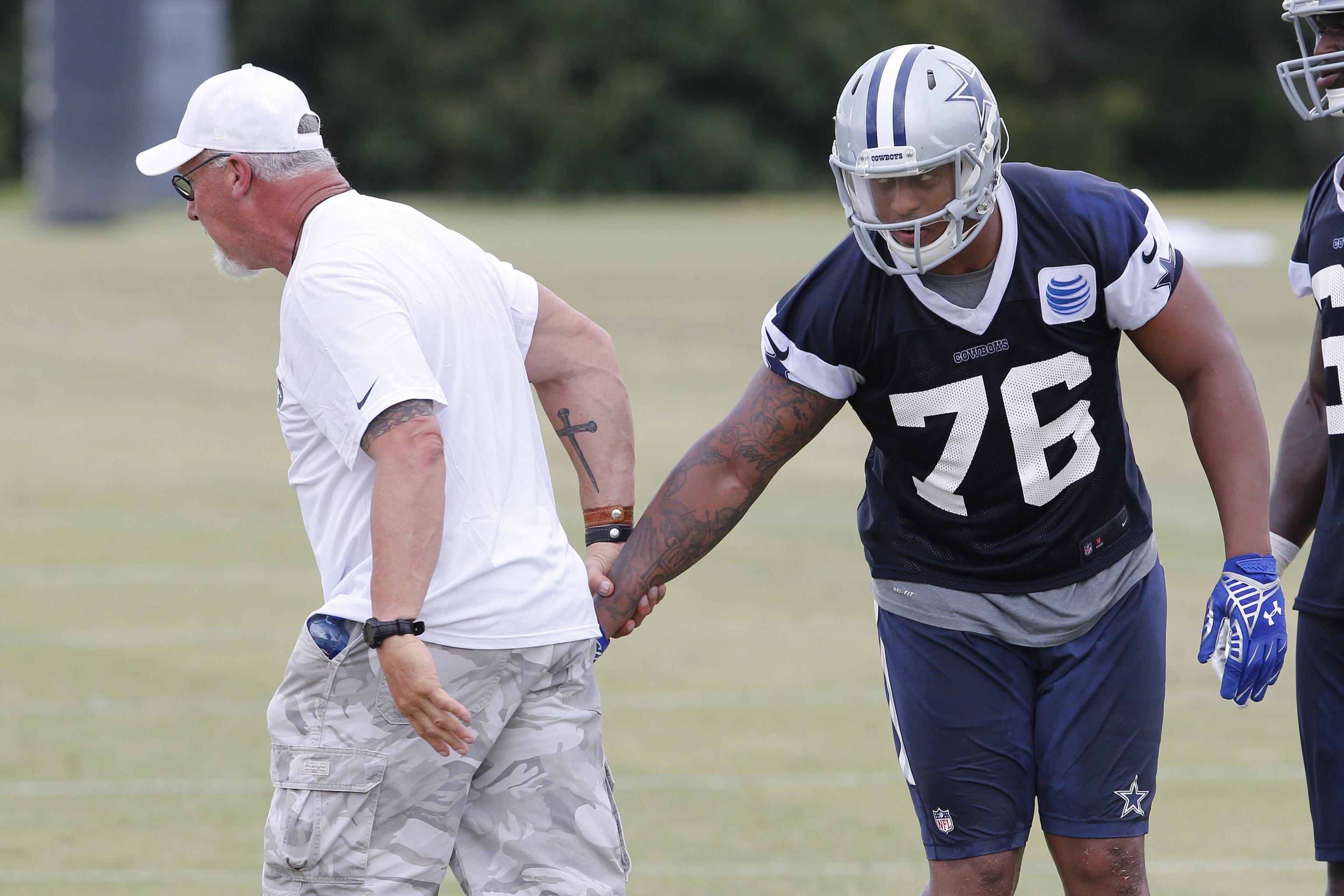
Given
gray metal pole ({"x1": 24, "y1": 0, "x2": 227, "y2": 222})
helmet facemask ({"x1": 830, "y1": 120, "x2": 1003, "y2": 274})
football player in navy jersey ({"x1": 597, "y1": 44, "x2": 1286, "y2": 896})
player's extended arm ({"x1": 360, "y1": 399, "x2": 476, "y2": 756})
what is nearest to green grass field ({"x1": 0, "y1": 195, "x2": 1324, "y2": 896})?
football player in navy jersey ({"x1": 597, "y1": 44, "x2": 1286, "y2": 896})

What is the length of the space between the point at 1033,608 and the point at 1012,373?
526 mm

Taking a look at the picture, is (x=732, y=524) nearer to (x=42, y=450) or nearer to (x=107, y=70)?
(x=42, y=450)

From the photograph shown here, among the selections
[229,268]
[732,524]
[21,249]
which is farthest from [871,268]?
[21,249]

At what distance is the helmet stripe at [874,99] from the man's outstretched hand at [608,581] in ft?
3.95

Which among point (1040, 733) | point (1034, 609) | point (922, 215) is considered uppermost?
point (922, 215)

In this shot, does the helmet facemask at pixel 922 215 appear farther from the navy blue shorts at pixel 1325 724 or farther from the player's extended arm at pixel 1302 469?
the navy blue shorts at pixel 1325 724

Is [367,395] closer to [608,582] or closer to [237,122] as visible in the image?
[237,122]

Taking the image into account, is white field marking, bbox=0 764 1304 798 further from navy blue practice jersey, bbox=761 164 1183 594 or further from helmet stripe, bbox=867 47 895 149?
helmet stripe, bbox=867 47 895 149

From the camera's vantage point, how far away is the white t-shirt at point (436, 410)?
3.52 m

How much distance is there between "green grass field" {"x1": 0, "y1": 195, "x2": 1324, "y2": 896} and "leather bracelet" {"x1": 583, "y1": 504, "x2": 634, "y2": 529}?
1.45 m

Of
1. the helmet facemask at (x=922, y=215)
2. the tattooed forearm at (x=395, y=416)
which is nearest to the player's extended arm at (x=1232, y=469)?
the helmet facemask at (x=922, y=215)

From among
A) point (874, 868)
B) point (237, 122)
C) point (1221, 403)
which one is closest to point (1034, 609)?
point (1221, 403)

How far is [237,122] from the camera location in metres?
3.68

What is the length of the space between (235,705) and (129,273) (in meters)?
18.0
